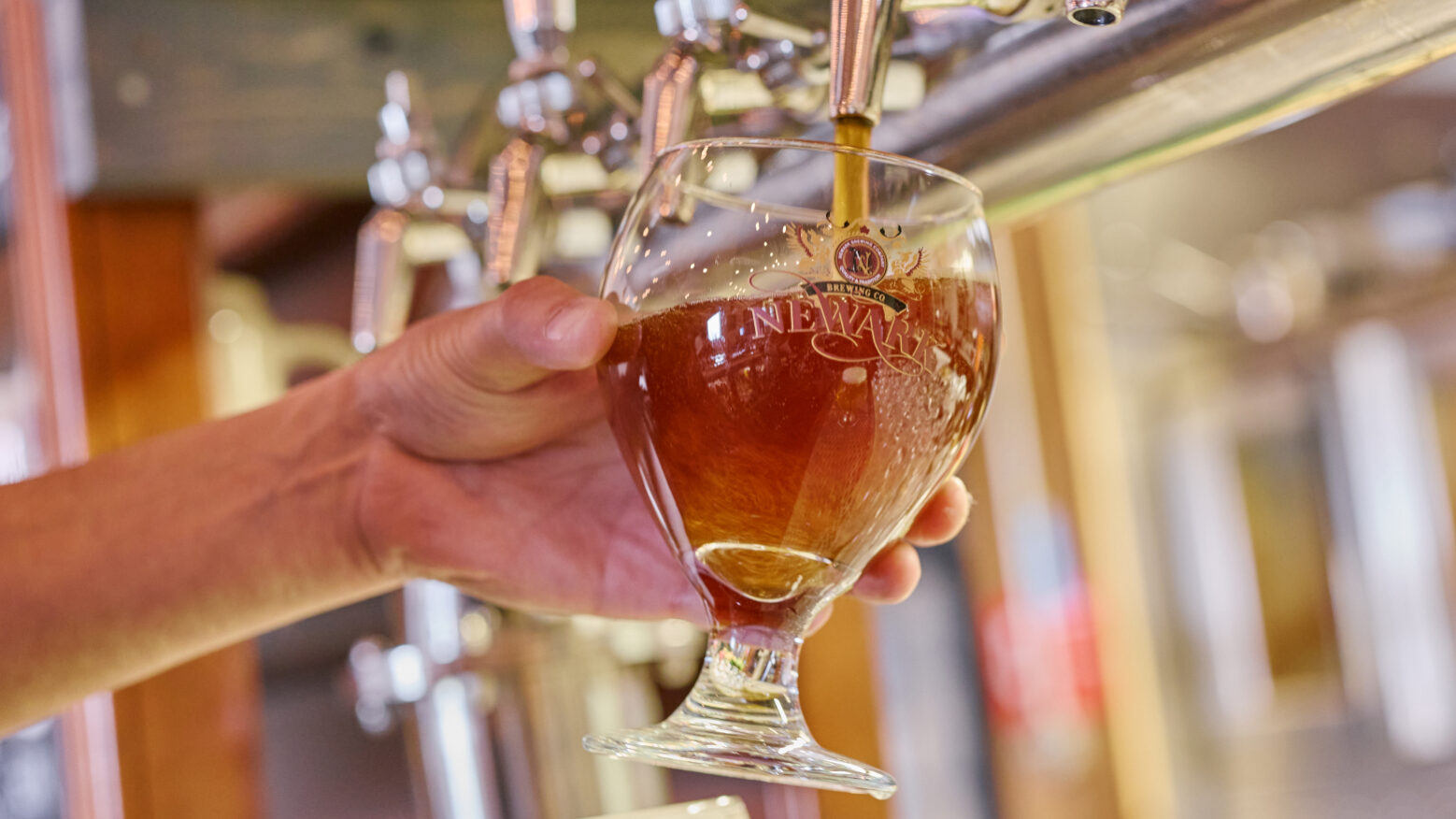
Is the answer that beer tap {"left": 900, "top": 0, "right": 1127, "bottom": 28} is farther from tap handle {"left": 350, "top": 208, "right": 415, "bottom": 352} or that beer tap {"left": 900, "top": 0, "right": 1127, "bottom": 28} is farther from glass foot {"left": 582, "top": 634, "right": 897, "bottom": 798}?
tap handle {"left": 350, "top": 208, "right": 415, "bottom": 352}

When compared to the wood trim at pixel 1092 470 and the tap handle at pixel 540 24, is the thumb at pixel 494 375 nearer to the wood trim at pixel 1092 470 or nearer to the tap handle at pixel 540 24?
the tap handle at pixel 540 24

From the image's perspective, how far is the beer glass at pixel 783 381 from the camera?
417mm

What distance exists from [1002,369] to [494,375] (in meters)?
1.54

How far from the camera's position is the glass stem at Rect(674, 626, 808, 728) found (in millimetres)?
452

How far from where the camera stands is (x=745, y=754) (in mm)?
402

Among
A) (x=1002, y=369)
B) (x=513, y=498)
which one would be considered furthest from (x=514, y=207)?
(x=1002, y=369)

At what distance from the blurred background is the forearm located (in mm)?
102

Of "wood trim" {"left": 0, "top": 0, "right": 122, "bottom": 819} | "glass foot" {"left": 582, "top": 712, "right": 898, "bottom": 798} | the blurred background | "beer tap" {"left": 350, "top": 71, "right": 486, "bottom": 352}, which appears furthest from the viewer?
"wood trim" {"left": 0, "top": 0, "right": 122, "bottom": 819}

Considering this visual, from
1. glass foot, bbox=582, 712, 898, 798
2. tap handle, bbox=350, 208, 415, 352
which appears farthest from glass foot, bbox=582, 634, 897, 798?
tap handle, bbox=350, 208, 415, 352

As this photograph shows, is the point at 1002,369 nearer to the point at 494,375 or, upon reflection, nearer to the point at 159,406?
the point at 159,406

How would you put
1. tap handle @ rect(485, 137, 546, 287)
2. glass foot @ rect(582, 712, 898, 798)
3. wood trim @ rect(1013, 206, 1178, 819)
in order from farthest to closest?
wood trim @ rect(1013, 206, 1178, 819), tap handle @ rect(485, 137, 546, 287), glass foot @ rect(582, 712, 898, 798)

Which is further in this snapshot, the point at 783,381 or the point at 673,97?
the point at 673,97

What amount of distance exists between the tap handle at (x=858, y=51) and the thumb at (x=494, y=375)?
0.39ft

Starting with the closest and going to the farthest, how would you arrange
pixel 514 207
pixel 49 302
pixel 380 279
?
pixel 514 207 → pixel 380 279 → pixel 49 302
